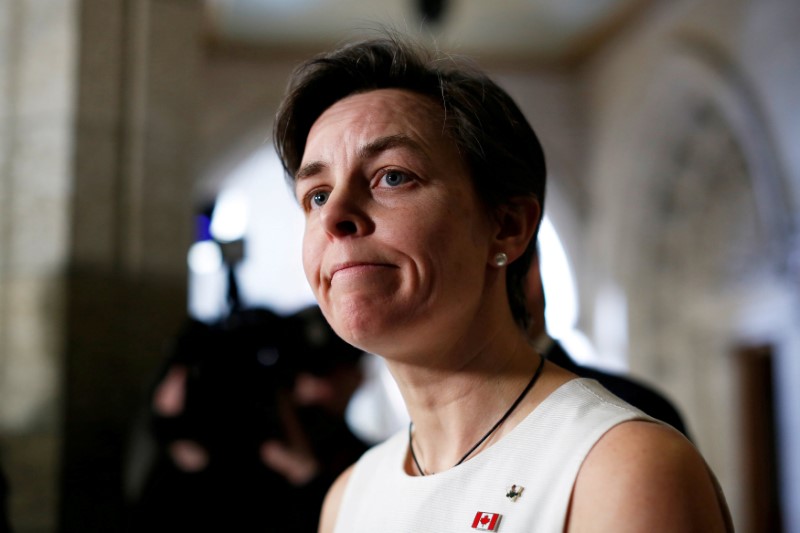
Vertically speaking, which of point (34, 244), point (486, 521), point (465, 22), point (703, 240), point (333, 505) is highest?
point (465, 22)

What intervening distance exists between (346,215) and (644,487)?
0.65 meters

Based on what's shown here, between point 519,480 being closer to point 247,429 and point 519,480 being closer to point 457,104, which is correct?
point 457,104

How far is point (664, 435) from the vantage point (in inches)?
55.8

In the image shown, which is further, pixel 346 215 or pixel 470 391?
pixel 470 391

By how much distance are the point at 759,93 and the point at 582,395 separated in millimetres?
8868

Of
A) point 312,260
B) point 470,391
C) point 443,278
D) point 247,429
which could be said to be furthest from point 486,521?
point 247,429

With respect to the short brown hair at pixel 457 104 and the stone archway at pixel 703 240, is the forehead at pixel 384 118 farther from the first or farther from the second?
the stone archway at pixel 703 240

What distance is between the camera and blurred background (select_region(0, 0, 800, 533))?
363 centimetres

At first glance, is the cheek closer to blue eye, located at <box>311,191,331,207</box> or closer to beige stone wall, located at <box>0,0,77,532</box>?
blue eye, located at <box>311,191,331,207</box>

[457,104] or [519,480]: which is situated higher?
[457,104]

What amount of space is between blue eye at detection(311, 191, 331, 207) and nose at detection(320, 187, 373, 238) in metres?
0.10

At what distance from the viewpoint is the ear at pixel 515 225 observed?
179cm

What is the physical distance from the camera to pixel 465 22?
12172mm

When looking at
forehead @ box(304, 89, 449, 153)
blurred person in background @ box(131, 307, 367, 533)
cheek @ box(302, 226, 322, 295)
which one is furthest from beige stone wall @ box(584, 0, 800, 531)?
cheek @ box(302, 226, 322, 295)
